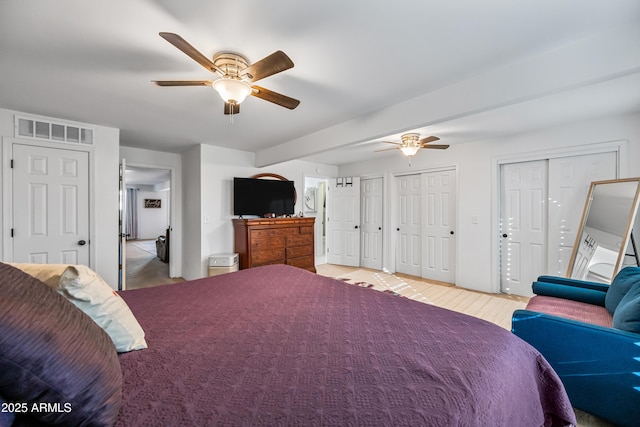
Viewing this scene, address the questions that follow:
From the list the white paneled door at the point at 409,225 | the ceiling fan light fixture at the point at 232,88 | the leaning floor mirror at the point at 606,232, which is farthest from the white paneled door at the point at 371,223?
the ceiling fan light fixture at the point at 232,88

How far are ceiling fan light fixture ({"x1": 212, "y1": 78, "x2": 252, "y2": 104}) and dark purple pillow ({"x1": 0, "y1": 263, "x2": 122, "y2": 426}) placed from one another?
1508 mm

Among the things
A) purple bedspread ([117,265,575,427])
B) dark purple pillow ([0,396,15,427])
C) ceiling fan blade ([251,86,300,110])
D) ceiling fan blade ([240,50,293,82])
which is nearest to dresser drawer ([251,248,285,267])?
purple bedspread ([117,265,575,427])

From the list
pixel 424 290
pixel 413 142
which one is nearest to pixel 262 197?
pixel 413 142

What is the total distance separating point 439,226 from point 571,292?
2.37 m

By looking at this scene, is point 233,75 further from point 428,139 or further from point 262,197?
point 262,197

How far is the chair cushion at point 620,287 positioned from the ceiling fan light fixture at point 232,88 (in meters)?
3.03

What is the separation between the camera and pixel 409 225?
504cm

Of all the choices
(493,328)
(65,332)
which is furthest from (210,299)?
(493,328)

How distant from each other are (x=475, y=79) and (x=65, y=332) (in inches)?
109

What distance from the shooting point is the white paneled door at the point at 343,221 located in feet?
18.7

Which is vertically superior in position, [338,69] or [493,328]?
[338,69]

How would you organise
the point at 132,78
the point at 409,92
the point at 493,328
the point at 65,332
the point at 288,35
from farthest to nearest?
the point at 409,92 → the point at 132,78 → the point at 288,35 → the point at 493,328 → the point at 65,332

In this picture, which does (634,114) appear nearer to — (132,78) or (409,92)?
(409,92)

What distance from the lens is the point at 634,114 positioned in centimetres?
286
